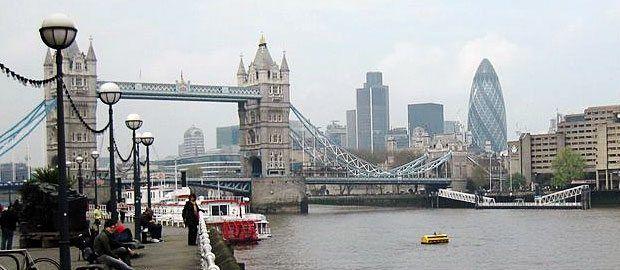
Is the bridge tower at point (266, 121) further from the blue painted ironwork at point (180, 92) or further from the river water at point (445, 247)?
the river water at point (445, 247)

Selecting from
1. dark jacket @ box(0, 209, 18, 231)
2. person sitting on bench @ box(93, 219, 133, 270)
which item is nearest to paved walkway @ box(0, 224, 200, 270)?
dark jacket @ box(0, 209, 18, 231)

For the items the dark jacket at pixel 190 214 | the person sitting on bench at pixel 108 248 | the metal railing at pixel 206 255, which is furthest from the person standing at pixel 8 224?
the person sitting on bench at pixel 108 248

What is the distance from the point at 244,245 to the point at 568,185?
69.3 m

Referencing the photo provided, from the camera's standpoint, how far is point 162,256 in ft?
58.5

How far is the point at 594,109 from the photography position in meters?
123

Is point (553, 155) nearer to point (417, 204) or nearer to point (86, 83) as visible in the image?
point (417, 204)

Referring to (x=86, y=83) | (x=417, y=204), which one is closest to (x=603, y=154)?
(x=417, y=204)

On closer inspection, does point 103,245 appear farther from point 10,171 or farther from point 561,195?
point 10,171

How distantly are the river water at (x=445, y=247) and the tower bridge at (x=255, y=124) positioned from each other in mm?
31491

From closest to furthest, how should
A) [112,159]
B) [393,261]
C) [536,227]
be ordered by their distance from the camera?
[112,159], [393,261], [536,227]

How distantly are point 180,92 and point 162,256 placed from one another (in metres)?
70.3

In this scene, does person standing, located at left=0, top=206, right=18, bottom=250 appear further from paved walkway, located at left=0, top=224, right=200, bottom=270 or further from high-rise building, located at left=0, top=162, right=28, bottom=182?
high-rise building, located at left=0, top=162, right=28, bottom=182

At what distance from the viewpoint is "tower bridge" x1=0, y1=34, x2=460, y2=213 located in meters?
86.4

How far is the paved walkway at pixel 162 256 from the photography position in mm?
15781
